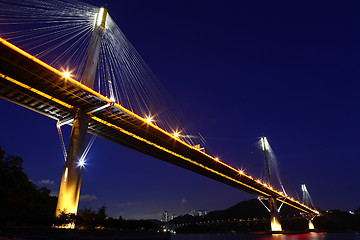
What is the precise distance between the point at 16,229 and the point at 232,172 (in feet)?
122

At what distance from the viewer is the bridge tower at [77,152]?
53.6 feet

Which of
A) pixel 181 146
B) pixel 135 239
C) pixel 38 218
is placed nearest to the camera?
pixel 38 218

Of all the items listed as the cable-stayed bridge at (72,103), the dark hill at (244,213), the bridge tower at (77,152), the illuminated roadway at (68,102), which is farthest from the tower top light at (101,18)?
the dark hill at (244,213)

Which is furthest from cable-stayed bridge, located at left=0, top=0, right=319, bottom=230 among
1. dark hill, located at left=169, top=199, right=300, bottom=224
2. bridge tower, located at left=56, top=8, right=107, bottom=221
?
dark hill, located at left=169, top=199, right=300, bottom=224

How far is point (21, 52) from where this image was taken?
1468cm

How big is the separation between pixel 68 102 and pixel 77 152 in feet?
13.2

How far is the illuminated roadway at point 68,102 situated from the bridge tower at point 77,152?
1.31 metres

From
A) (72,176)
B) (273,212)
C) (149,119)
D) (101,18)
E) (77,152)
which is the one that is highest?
(101,18)

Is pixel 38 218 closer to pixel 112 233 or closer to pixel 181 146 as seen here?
pixel 112 233

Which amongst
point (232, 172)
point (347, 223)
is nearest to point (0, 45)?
point (232, 172)

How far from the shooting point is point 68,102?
1897 centimetres

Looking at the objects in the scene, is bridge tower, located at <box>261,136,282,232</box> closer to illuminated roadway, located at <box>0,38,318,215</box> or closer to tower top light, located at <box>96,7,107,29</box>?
illuminated roadway, located at <box>0,38,318,215</box>

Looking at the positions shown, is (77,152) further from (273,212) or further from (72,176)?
(273,212)

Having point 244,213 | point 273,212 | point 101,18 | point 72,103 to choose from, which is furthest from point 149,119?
point 244,213
